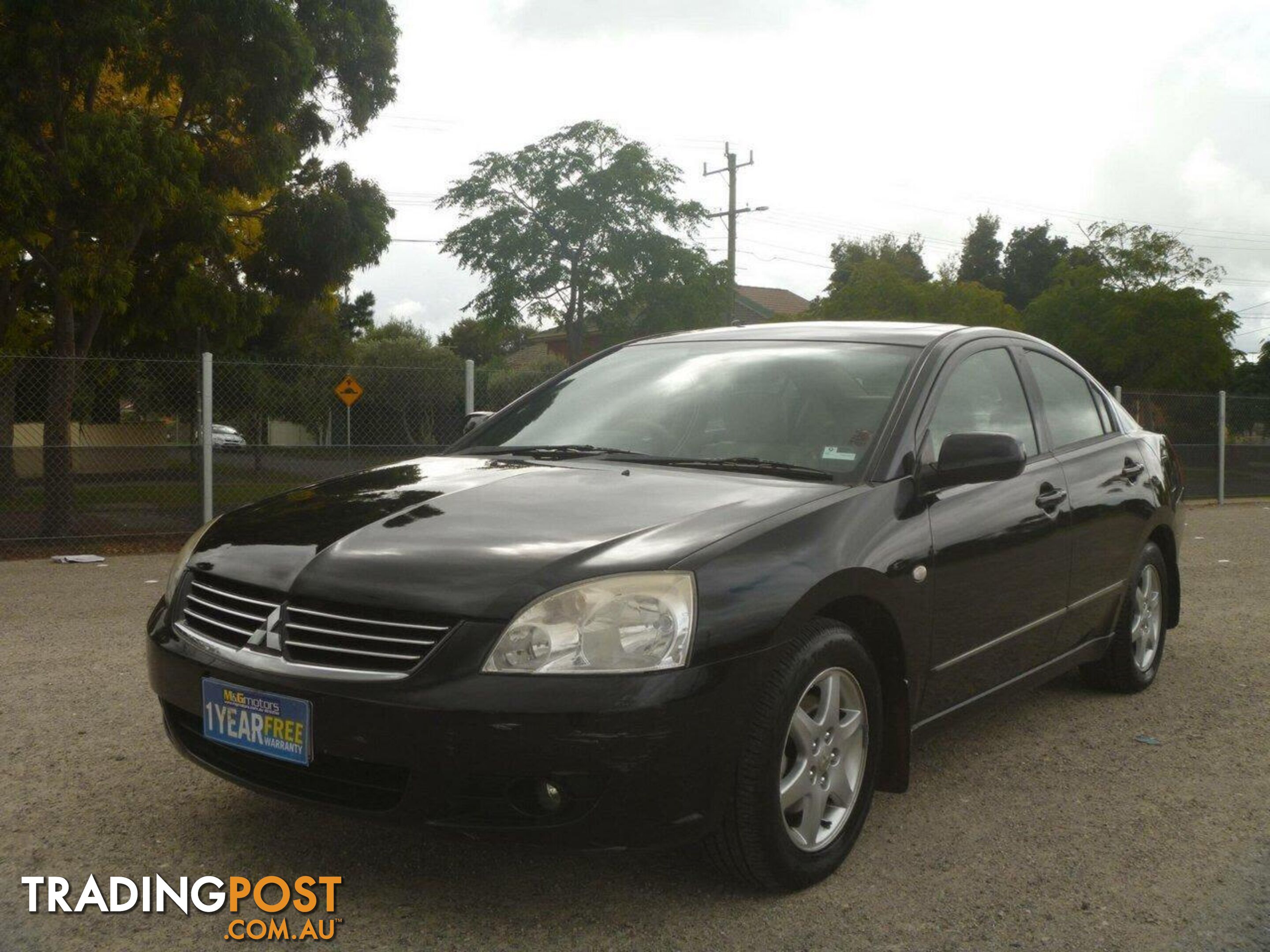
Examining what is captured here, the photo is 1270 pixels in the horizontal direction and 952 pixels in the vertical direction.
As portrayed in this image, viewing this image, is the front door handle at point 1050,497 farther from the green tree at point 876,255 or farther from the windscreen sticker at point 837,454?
the green tree at point 876,255

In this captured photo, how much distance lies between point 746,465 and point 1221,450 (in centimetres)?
1802

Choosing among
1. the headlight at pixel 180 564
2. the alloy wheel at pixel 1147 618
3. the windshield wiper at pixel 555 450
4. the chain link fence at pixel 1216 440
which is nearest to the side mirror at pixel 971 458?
the windshield wiper at pixel 555 450

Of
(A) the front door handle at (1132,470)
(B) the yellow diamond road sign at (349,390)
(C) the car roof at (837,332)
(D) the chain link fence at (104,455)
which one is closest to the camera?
(C) the car roof at (837,332)

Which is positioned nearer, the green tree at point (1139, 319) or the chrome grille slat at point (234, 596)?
the chrome grille slat at point (234, 596)

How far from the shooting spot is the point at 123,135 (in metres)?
12.6

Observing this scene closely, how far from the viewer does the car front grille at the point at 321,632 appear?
283 cm

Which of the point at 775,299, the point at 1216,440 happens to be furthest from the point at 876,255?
the point at 1216,440

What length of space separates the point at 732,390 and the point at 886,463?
717 millimetres

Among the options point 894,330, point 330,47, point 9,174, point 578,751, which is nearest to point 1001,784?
point 894,330

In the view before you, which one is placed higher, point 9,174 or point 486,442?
point 9,174

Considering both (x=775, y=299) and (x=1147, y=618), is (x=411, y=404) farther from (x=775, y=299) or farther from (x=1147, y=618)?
(x=775, y=299)

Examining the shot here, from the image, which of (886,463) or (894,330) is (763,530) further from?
(894,330)

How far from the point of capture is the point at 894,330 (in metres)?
4.40

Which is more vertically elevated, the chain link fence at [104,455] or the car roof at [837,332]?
the car roof at [837,332]
